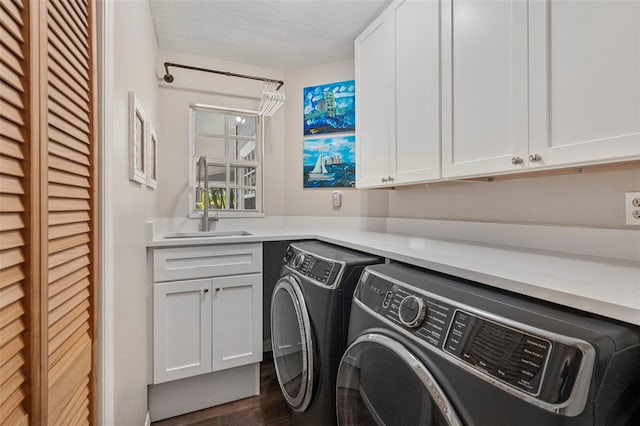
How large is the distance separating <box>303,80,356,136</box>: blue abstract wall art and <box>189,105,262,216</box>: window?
46cm

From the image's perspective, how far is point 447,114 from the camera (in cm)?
145

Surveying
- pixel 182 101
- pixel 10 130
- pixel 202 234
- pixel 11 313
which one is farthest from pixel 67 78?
pixel 182 101

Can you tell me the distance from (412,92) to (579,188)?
894 millimetres

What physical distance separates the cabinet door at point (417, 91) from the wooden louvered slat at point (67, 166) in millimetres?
1393

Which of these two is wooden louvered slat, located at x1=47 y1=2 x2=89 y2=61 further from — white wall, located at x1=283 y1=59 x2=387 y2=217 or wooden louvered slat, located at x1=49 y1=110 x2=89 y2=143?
white wall, located at x1=283 y1=59 x2=387 y2=217

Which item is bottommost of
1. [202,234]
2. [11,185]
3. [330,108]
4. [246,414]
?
[246,414]

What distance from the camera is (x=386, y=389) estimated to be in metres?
0.87

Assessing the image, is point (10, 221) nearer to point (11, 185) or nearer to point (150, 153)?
point (11, 185)

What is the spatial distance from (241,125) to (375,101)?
126cm

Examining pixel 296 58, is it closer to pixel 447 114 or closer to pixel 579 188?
pixel 447 114

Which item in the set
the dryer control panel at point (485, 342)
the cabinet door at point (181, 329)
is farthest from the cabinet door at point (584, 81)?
the cabinet door at point (181, 329)

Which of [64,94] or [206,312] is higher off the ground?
[64,94]

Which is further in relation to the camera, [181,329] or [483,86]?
[181,329]

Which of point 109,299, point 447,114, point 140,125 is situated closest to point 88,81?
point 109,299
